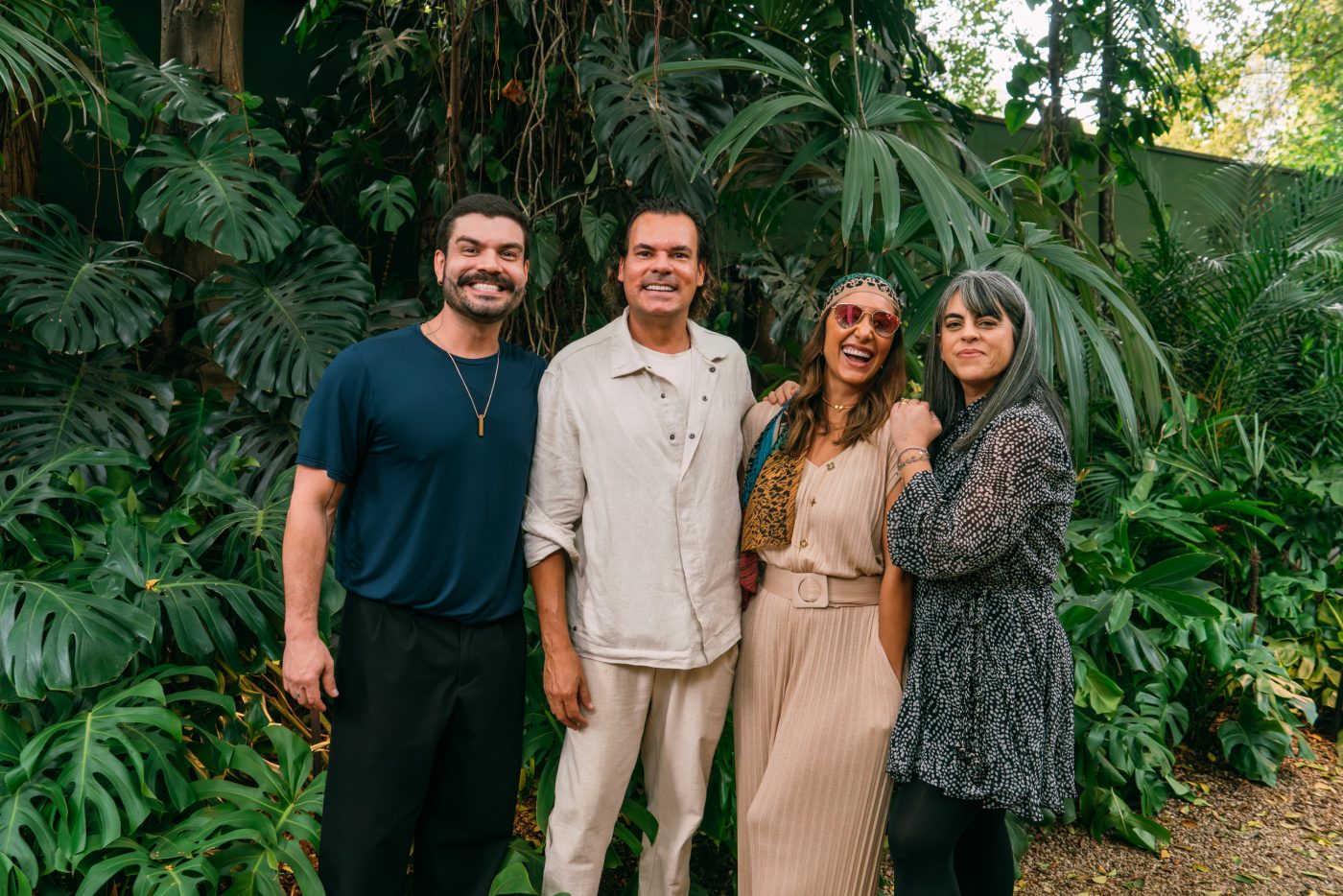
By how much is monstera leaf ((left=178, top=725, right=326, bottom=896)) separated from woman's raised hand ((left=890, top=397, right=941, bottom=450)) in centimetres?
142

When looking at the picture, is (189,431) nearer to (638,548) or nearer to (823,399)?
(638,548)

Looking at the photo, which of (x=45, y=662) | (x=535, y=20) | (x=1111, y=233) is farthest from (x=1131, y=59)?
(x=45, y=662)

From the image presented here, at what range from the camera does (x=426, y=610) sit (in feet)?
6.28

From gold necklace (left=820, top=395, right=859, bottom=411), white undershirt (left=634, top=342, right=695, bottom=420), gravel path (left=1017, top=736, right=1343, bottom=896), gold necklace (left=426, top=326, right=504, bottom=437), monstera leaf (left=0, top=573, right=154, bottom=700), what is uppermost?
white undershirt (left=634, top=342, right=695, bottom=420)

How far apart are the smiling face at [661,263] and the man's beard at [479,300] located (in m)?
0.25

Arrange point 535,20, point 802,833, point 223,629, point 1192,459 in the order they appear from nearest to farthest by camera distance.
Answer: point 802,833
point 223,629
point 535,20
point 1192,459

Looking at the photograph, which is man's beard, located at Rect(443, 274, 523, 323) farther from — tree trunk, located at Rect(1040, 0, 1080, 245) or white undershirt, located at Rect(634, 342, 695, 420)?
tree trunk, located at Rect(1040, 0, 1080, 245)

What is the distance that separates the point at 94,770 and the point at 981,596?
1.74 m

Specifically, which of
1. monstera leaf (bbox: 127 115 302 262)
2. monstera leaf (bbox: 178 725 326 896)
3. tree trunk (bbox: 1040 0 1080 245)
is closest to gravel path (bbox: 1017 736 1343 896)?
monstera leaf (bbox: 178 725 326 896)

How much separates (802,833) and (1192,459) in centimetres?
301

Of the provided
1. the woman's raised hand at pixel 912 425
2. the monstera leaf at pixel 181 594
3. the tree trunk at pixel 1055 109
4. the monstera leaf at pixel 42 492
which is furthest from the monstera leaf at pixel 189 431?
the tree trunk at pixel 1055 109

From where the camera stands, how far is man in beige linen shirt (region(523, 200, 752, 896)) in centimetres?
195

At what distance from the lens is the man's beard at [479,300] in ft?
6.29

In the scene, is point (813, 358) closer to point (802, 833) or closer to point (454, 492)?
point (454, 492)
